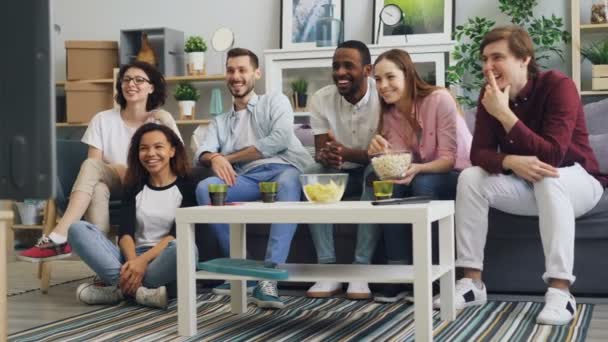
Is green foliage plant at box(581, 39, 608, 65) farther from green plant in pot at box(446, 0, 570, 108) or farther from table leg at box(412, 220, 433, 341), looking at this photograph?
table leg at box(412, 220, 433, 341)

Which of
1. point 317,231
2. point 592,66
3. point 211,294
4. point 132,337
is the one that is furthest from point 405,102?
point 592,66

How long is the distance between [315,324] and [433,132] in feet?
2.88

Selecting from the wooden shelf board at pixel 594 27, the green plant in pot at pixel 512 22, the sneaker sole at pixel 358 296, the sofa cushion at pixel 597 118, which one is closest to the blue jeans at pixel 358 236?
the sneaker sole at pixel 358 296

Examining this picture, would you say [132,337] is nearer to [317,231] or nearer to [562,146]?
[317,231]

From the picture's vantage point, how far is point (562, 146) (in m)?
2.53

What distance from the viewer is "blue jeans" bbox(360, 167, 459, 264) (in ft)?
9.37

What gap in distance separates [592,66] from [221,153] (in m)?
2.41

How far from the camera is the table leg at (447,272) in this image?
247 cm

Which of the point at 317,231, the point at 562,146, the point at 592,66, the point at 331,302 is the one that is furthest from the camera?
the point at 592,66

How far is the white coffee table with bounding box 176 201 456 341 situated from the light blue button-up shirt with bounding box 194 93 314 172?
76cm

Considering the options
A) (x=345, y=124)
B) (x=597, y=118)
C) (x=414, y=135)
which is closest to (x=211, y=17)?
(x=345, y=124)

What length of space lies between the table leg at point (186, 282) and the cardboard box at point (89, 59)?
351 cm

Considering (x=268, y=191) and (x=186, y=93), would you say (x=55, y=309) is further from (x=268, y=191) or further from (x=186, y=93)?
(x=186, y=93)

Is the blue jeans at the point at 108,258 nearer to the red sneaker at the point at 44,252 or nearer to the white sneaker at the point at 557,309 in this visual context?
the red sneaker at the point at 44,252
